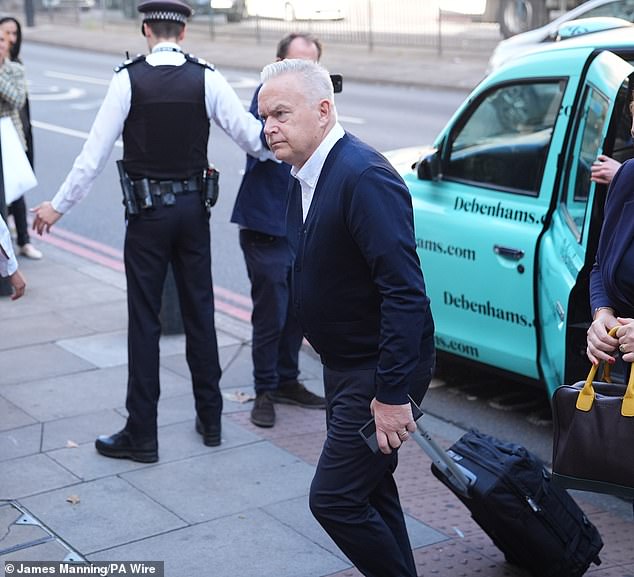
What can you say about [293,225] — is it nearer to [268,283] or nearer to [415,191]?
[268,283]

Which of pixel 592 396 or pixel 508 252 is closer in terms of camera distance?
pixel 592 396

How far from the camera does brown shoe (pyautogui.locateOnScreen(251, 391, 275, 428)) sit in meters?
5.84

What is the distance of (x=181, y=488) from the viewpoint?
5027mm

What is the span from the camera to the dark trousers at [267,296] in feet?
19.3

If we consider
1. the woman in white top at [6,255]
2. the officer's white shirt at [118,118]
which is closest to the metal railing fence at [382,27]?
the officer's white shirt at [118,118]

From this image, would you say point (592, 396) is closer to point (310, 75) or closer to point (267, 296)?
point (310, 75)

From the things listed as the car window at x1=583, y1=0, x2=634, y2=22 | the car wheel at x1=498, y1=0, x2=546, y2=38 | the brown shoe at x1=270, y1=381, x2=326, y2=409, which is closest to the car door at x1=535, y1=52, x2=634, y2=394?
the brown shoe at x1=270, y1=381, x2=326, y2=409

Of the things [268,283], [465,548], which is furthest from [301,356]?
[465,548]

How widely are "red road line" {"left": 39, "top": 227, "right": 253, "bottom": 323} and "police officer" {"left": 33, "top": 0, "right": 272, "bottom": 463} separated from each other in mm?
Result: 2561

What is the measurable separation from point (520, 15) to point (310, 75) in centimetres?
1987

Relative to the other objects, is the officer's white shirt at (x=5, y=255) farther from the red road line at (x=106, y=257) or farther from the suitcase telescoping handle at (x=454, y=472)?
the red road line at (x=106, y=257)

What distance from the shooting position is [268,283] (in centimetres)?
589

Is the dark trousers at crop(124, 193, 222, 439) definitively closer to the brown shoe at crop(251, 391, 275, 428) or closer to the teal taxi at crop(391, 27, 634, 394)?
the brown shoe at crop(251, 391, 275, 428)

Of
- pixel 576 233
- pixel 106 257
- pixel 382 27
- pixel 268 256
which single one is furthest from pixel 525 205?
pixel 382 27
